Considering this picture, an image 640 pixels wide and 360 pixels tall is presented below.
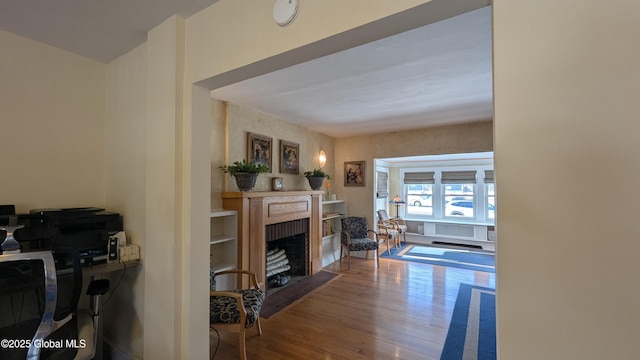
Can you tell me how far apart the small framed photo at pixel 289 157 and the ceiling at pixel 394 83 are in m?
0.42

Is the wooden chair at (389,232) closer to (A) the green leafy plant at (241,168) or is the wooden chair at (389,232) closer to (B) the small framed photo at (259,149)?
(B) the small framed photo at (259,149)

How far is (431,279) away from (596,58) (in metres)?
3.94

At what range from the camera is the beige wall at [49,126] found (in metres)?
1.67

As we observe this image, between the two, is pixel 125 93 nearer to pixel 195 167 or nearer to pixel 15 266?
pixel 195 167

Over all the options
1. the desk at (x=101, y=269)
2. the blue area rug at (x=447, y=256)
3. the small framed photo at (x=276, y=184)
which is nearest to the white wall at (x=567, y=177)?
the desk at (x=101, y=269)

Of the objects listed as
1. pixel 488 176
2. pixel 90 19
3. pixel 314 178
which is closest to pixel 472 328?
pixel 314 178

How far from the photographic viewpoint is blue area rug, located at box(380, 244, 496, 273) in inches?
183

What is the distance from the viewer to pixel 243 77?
143cm

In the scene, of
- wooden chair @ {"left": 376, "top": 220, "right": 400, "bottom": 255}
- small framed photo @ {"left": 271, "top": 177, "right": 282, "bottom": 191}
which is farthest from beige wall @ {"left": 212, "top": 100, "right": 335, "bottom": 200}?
wooden chair @ {"left": 376, "top": 220, "right": 400, "bottom": 255}

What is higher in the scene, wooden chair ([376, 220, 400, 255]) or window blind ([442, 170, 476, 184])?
window blind ([442, 170, 476, 184])

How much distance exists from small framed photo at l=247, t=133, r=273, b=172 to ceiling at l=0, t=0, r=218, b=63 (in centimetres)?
167

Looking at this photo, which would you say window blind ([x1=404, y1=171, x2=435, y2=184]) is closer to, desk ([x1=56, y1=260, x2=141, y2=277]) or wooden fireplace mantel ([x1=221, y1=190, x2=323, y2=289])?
wooden fireplace mantel ([x1=221, y1=190, x2=323, y2=289])

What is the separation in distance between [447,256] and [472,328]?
2906 mm

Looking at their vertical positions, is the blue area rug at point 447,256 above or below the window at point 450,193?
below
